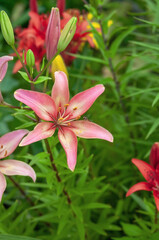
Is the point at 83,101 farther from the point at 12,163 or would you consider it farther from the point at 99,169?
the point at 99,169

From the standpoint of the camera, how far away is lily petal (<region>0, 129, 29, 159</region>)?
51 centimetres

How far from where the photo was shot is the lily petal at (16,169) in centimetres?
49

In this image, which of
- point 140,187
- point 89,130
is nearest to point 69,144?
point 89,130

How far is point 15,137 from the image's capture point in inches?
→ 20.1

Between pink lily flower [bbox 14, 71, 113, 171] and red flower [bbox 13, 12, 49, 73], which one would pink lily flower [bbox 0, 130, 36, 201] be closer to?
pink lily flower [bbox 14, 71, 113, 171]

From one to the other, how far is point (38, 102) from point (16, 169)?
0.12 meters

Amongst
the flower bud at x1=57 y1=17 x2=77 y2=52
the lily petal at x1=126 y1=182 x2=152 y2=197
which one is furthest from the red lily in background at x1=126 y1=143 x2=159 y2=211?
the flower bud at x1=57 y1=17 x2=77 y2=52

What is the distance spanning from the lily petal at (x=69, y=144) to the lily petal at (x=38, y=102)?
1.2 inches

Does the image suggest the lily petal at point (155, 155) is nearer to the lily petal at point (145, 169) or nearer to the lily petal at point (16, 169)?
the lily petal at point (145, 169)

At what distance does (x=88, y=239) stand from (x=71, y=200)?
131 mm

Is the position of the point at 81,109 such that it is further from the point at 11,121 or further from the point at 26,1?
the point at 26,1

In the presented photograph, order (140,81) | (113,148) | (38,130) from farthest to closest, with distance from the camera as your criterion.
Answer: (140,81), (113,148), (38,130)

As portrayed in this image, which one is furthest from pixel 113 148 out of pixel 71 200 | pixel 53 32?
pixel 53 32

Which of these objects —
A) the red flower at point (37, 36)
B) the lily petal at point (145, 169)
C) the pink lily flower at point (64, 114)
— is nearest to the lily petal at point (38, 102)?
the pink lily flower at point (64, 114)
